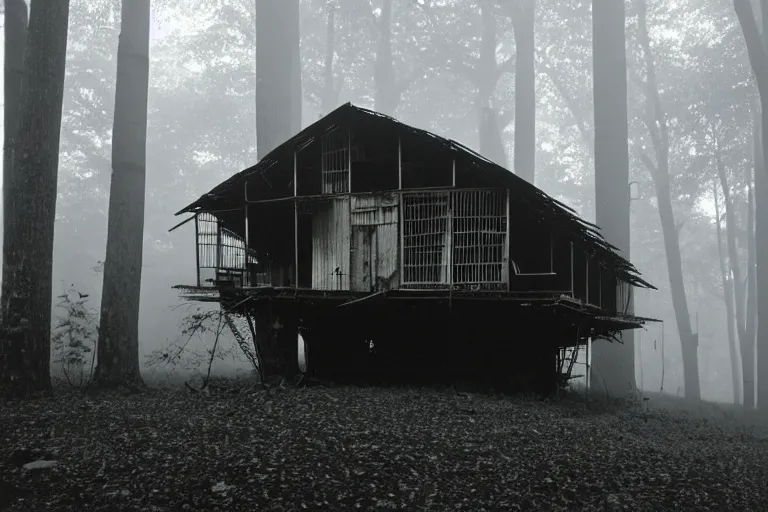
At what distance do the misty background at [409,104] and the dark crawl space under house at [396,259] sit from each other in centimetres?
1761

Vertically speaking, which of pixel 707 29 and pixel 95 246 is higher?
pixel 707 29

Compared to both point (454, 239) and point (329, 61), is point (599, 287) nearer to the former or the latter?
point (454, 239)

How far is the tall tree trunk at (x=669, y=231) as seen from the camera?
102 ft

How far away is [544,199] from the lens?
1559cm

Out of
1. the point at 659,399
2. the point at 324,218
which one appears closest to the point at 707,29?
the point at 659,399

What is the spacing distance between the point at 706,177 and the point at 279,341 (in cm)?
2995

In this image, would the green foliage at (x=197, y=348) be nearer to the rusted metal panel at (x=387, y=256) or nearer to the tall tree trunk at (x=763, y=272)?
the rusted metal panel at (x=387, y=256)

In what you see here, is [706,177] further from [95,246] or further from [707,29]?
[95,246]

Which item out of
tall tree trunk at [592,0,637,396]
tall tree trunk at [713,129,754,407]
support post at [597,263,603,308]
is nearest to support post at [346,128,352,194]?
support post at [597,263,603,308]

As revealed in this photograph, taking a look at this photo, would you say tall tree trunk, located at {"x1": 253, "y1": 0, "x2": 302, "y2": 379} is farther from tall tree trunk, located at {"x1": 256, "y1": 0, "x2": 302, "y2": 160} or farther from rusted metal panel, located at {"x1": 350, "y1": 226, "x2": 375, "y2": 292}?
rusted metal panel, located at {"x1": 350, "y1": 226, "x2": 375, "y2": 292}

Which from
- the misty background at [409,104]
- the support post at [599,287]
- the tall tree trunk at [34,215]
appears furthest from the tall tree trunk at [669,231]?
the tall tree trunk at [34,215]

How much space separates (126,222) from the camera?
57.0 ft

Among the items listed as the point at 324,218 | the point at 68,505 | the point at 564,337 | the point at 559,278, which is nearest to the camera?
the point at 68,505

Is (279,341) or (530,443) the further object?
(279,341)
